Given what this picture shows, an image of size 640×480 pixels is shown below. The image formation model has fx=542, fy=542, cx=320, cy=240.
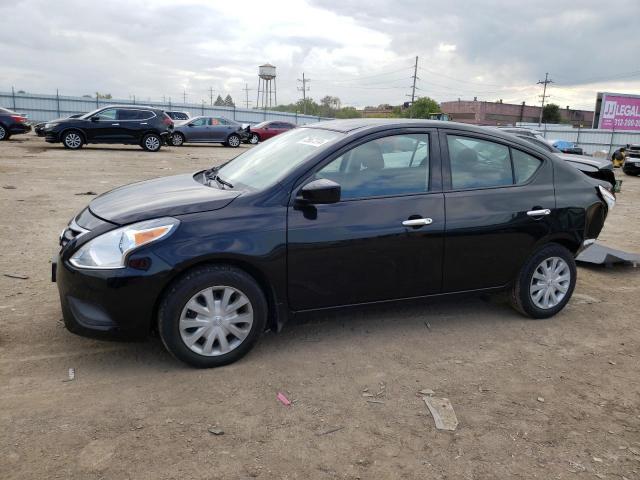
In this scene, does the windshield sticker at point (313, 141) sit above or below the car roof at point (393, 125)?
below

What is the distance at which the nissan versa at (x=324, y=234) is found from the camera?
11.1ft

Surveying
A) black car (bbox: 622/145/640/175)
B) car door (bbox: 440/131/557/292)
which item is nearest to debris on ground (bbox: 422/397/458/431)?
car door (bbox: 440/131/557/292)

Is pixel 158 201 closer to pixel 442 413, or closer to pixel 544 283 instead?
pixel 442 413

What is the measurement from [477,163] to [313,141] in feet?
4.33

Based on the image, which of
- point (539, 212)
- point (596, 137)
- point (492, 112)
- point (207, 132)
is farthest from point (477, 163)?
point (492, 112)

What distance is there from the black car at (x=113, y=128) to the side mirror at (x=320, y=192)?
18.1 m

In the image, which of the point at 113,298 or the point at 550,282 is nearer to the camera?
the point at 113,298

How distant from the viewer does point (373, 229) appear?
381cm

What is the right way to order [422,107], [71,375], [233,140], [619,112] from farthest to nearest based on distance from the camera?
[422,107] → [619,112] → [233,140] → [71,375]

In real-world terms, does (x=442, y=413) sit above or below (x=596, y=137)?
below

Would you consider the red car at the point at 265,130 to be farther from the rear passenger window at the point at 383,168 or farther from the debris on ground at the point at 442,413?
the debris on ground at the point at 442,413

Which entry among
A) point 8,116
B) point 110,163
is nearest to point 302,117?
point 8,116

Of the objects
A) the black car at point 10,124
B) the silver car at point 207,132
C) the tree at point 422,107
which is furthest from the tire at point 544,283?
the tree at point 422,107

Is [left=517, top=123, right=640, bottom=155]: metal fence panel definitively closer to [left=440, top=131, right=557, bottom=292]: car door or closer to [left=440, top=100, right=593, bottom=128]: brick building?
[left=440, top=131, right=557, bottom=292]: car door
